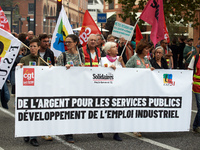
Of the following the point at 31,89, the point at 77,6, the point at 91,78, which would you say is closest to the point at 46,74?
the point at 31,89

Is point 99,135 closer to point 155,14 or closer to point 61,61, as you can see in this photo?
point 61,61

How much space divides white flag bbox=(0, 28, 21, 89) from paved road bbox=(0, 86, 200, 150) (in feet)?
3.81

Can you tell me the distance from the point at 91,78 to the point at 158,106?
Result: 1312mm

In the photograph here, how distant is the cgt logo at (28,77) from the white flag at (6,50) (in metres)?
1.09

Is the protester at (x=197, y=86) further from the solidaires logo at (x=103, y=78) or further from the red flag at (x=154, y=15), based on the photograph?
the solidaires logo at (x=103, y=78)

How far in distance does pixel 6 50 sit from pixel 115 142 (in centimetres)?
258

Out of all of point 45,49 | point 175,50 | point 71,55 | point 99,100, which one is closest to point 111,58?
point 71,55

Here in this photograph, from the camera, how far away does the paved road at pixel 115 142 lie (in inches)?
259

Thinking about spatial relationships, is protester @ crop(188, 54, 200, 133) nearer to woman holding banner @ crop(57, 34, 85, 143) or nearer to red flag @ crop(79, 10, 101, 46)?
woman holding banner @ crop(57, 34, 85, 143)

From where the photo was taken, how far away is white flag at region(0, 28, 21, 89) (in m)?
7.46

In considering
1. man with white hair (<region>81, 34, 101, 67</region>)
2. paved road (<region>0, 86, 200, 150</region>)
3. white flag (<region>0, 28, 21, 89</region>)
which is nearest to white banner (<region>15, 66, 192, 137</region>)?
paved road (<region>0, 86, 200, 150</region>)

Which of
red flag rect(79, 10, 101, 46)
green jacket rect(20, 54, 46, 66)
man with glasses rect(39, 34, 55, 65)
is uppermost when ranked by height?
red flag rect(79, 10, 101, 46)

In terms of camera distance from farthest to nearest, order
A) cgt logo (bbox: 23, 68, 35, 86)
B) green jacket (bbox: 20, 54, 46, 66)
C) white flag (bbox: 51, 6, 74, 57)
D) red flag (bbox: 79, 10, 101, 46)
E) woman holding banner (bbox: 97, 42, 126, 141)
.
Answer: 1. white flag (bbox: 51, 6, 74, 57)
2. red flag (bbox: 79, 10, 101, 46)
3. woman holding banner (bbox: 97, 42, 126, 141)
4. green jacket (bbox: 20, 54, 46, 66)
5. cgt logo (bbox: 23, 68, 35, 86)

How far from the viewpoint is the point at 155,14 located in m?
8.28
